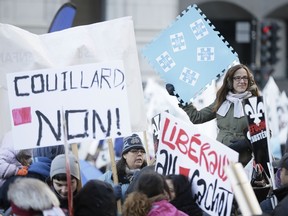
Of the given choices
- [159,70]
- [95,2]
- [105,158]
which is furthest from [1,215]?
[95,2]

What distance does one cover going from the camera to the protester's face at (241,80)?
7.43 metres

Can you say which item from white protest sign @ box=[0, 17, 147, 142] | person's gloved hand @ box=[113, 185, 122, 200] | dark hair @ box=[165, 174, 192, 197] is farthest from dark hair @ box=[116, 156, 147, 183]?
dark hair @ box=[165, 174, 192, 197]

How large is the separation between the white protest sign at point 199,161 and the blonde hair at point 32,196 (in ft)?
3.69

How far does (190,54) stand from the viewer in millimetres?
8039

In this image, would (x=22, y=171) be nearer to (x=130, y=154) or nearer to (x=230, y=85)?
(x=130, y=154)

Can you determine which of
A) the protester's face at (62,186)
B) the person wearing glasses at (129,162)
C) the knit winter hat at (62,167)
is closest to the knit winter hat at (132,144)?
the person wearing glasses at (129,162)

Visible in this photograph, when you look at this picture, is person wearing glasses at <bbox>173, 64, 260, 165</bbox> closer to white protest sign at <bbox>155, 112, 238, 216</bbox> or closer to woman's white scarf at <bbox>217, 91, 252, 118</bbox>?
woman's white scarf at <bbox>217, 91, 252, 118</bbox>

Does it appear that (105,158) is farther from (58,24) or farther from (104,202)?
(104,202)

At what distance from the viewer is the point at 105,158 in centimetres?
1315

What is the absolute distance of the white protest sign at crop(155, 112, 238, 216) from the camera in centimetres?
600

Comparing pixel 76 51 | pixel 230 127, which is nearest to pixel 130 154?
pixel 230 127

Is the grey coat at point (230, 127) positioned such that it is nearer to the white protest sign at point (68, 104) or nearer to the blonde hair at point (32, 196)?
the white protest sign at point (68, 104)

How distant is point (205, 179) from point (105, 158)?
7052 mm

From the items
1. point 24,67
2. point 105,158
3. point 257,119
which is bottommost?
point 105,158
